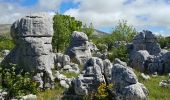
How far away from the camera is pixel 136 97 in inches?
945

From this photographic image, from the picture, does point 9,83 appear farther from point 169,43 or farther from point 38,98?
point 169,43

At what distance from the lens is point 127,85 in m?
25.1

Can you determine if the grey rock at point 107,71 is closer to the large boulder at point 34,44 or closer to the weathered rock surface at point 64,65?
the large boulder at point 34,44

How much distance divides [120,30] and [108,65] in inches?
2656

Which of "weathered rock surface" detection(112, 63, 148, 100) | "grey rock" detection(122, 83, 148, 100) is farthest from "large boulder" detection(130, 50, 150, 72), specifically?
"grey rock" detection(122, 83, 148, 100)

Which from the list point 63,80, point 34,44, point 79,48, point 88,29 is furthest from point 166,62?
point 88,29

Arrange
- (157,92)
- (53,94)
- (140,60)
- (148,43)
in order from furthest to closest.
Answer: (148,43)
(140,60)
(53,94)
(157,92)

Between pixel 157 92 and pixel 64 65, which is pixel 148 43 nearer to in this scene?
pixel 64 65

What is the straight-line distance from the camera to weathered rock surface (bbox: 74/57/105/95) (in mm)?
27406

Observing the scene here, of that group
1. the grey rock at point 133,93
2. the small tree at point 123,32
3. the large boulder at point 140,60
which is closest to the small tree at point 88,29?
the small tree at point 123,32

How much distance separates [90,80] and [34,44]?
723 cm

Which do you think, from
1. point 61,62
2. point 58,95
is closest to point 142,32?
point 61,62

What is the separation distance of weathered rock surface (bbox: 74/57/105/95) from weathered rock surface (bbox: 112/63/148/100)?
5.94 ft

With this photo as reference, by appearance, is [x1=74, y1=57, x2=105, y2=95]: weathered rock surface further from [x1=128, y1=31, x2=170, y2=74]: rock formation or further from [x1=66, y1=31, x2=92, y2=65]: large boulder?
[x1=66, y1=31, x2=92, y2=65]: large boulder
